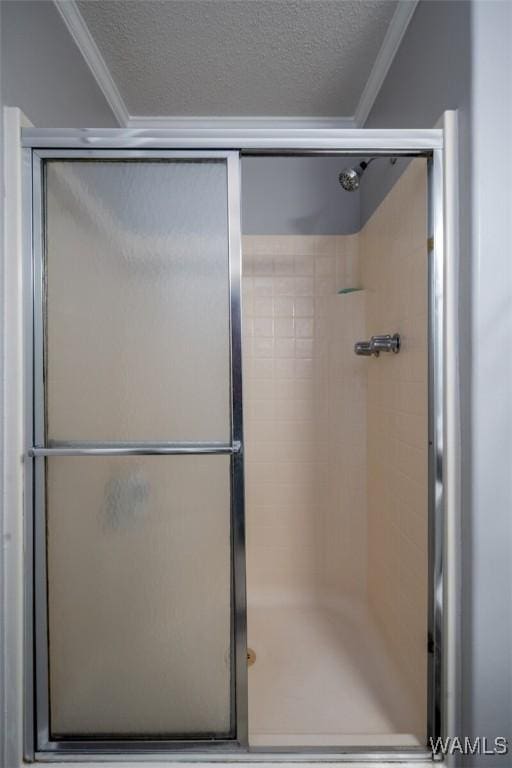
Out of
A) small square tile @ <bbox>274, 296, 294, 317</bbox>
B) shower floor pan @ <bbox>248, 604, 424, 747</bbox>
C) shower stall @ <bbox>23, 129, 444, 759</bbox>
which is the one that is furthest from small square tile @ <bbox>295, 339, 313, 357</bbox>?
shower floor pan @ <bbox>248, 604, 424, 747</bbox>

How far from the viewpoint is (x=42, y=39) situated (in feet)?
3.80

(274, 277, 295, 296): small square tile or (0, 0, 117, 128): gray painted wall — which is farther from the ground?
(0, 0, 117, 128): gray painted wall

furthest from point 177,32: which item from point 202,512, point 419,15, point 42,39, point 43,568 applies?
point 43,568

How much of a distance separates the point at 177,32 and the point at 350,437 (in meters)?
1.82

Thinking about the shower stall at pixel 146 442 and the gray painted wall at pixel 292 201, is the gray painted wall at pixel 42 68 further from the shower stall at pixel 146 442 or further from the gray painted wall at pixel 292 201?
the gray painted wall at pixel 292 201

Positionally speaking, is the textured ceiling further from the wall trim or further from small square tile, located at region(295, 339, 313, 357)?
small square tile, located at region(295, 339, 313, 357)

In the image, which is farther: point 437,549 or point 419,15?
point 419,15

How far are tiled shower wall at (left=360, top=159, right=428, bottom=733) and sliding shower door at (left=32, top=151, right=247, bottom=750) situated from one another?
1.97 feet

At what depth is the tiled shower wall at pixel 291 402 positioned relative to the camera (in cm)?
201

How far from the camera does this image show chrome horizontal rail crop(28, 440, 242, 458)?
104 centimetres

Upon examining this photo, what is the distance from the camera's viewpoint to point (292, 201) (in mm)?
2027

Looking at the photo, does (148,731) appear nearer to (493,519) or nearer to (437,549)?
(437,549)

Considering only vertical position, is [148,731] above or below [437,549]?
below

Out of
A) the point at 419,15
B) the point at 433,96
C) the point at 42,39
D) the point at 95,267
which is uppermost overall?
the point at 419,15
